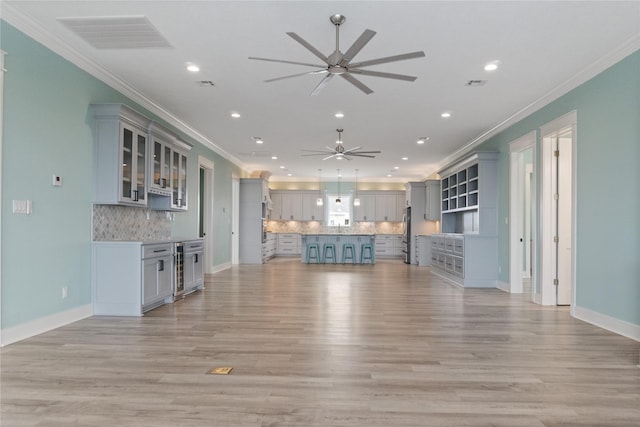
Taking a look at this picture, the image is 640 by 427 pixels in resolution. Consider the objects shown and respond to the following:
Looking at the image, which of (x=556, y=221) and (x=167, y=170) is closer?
(x=556, y=221)

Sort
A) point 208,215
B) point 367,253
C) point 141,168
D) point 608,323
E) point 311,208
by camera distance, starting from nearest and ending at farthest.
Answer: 1. point 608,323
2. point 141,168
3. point 208,215
4. point 367,253
5. point 311,208

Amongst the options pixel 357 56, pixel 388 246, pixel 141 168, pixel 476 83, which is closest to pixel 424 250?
pixel 388 246

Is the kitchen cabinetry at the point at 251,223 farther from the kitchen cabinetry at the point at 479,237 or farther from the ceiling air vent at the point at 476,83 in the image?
the ceiling air vent at the point at 476,83

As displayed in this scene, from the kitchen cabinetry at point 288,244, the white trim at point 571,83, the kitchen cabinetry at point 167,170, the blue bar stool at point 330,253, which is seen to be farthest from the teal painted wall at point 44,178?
the kitchen cabinetry at point 288,244

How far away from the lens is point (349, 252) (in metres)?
12.0

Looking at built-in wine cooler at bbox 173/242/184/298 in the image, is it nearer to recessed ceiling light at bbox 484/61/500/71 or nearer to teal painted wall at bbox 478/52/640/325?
recessed ceiling light at bbox 484/61/500/71

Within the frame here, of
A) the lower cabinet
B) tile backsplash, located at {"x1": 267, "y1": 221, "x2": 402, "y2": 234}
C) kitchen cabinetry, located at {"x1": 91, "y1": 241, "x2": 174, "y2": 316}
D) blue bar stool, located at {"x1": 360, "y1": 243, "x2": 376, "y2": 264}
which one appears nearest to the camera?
kitchen cabinetry, located at {"x1": 91, "y1": 241, "x2": 174, "y2": 316}

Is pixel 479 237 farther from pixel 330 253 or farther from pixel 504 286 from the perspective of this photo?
pixel 330 253

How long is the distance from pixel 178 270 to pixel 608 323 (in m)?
5.36

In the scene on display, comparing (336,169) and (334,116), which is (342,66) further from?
(336,169)

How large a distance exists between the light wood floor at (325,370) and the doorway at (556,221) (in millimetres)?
814

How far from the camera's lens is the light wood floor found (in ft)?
7.24

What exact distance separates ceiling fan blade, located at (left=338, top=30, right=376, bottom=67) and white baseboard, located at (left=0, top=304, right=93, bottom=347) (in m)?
3.74

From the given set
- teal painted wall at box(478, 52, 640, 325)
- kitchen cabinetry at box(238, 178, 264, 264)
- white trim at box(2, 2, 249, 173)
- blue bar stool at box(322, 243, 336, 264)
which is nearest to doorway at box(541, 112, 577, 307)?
teal painted wall at box(478, 52, 640, 325)
